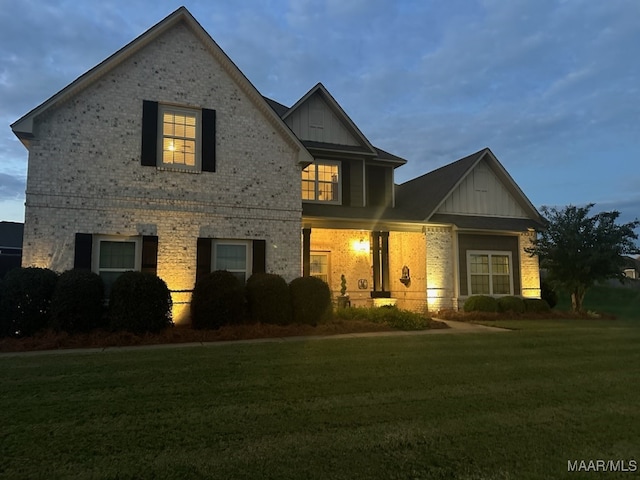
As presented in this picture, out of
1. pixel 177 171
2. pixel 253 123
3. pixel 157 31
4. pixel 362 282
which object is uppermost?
pixel 157 31

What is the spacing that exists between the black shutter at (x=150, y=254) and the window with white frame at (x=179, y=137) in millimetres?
2036

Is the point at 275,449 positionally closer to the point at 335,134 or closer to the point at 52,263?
the point at 52,263

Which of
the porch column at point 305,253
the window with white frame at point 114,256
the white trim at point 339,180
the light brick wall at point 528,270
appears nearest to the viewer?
the window with white frame at point 114,256

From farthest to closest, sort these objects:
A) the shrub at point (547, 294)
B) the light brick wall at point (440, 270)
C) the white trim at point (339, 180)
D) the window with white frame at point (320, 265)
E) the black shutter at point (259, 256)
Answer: the shrub at point (547, 294) < the window with white frame at point (320, 265) < the white trim at point (339, 180) < the light brick wall at point (440, 270) < the black shutter at point (259, 256)

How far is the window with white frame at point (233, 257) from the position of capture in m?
11.8

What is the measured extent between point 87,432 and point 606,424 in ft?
15.9

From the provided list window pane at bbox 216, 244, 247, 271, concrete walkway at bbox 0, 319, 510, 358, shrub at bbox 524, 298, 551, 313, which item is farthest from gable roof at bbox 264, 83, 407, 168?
shrub at bbox 524, 298, 551, 313

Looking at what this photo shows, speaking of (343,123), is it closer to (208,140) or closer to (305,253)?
(305,253)

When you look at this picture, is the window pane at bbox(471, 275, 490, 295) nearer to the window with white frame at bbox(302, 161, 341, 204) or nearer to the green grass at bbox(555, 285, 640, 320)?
the window with white frame at bbox(302, 161, 341, 204)

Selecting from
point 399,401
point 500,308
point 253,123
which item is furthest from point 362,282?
point 399,401

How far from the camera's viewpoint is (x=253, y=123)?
12445 millimetres

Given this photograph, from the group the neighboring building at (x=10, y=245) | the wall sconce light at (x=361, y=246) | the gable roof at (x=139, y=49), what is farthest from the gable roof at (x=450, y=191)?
the neighboring building at (x=10, y=245)

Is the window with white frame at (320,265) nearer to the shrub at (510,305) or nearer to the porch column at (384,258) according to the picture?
the porch column at (384,258)

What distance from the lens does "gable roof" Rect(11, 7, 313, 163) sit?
10242mm
